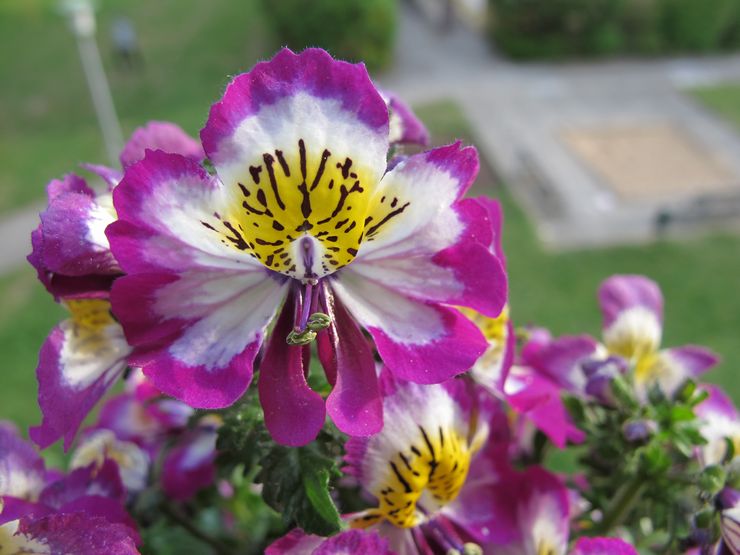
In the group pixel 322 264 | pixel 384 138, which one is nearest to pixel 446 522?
pixel 322 264

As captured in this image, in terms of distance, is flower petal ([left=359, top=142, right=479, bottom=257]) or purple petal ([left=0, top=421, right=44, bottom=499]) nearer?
flower petal ([left=359, top=142, right=479, bottom=257])

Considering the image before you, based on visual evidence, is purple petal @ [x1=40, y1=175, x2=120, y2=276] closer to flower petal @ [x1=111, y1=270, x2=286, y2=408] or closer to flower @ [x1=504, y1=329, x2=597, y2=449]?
flower petal @ [x1=111, y1=270, x2=286, y2=408]

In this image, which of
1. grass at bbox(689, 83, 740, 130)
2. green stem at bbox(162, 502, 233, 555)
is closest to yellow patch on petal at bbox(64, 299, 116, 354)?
green stem at bbox(162, 502, 233, 555)

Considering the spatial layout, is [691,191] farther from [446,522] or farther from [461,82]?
[446,522]

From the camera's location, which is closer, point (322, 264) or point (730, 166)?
point (322, 264)

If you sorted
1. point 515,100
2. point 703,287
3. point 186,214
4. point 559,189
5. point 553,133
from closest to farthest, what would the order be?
point 186,214, point 703,287, point 559,189, point 553,133, point 515,100

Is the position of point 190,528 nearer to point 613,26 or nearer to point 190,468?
point 190,468

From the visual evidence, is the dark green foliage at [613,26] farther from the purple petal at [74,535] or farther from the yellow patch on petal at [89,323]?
the purple petal at [74,535]
